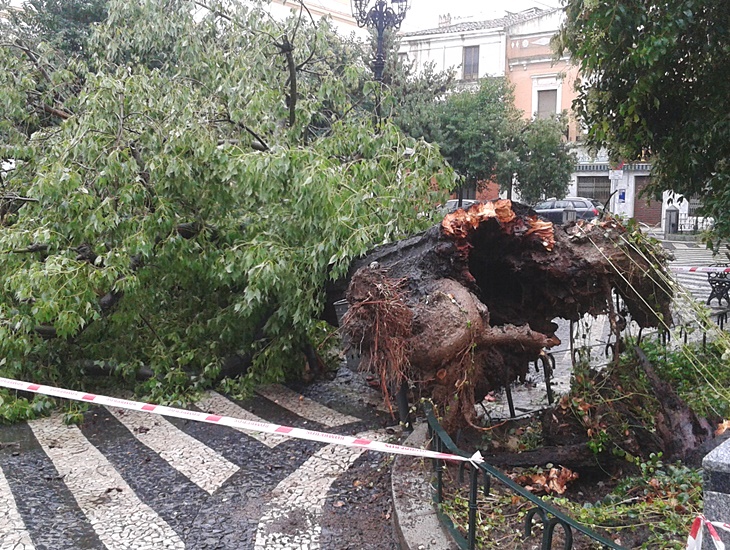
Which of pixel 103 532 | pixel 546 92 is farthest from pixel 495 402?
pixel 546 92

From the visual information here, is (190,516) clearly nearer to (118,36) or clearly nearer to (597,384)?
(597,384)

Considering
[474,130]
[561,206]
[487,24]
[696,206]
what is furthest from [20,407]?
[487,24]

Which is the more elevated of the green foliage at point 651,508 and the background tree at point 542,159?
the background tree at point 542,159

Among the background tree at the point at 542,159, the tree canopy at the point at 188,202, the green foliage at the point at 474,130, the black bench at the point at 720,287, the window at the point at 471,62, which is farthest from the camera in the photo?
the window at the point at 471,62

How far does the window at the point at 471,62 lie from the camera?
1435 inches

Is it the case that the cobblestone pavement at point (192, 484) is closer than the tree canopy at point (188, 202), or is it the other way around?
the cobblestone pavement at point (192, 484)

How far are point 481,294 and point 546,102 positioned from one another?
33916mm

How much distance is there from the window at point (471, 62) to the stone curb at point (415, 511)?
3445 cm

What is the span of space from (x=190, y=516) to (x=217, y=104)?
4557 millimetres

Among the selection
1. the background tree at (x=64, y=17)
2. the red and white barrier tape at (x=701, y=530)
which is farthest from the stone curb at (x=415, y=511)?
the background tree at (x=64, y=17)

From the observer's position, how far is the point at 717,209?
591 cm

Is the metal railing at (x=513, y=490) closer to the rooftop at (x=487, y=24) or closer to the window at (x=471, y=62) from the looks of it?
the window at (x=471, y=62)

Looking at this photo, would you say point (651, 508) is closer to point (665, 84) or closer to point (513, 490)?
point (513, 490)

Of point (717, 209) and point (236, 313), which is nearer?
point (717, 209)
